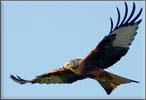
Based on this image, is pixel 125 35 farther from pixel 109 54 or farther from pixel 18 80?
pixel 18 80

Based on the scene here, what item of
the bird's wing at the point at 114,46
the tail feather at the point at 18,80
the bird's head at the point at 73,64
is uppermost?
the bird's wing at the point at 114,46

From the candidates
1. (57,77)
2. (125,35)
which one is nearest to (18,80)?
(57,77)

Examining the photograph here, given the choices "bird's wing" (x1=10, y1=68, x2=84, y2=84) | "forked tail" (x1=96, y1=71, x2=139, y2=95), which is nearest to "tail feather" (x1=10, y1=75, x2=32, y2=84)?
"bird's wing" (x1=10, y1=68, x2=84, y2=84)

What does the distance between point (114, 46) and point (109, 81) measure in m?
0.70

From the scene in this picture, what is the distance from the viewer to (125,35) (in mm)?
12852

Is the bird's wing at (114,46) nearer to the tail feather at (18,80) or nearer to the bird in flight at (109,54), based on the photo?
the bird in flight at (109,54)

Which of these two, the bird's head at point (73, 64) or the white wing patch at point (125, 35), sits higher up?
the white wing patch at point (125, 35)

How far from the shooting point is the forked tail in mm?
12812

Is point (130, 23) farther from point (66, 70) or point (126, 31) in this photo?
point (66, 70)

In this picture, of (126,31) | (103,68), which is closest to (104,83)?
(103,68)

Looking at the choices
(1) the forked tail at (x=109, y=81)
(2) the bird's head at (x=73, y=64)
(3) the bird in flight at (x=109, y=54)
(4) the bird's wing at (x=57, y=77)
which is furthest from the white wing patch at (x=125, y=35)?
(4) the bird's wing at (x=57, y=77)

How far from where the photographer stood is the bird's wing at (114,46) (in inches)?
502

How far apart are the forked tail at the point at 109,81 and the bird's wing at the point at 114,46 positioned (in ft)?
0.76

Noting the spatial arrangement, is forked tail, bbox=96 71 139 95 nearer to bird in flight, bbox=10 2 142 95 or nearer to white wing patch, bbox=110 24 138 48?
bird in flight, bbox=10 2 142 95
